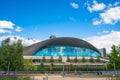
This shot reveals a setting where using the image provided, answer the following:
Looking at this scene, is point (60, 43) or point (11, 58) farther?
point (60, 43)

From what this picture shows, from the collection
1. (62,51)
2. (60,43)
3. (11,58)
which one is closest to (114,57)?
(11,58)

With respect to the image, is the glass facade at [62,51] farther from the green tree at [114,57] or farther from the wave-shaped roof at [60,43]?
the green tree at [114,57]

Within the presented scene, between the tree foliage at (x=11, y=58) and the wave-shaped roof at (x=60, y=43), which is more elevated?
the wave-shaped roof at (x=60, y=43)

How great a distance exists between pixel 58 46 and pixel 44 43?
23.3 ft

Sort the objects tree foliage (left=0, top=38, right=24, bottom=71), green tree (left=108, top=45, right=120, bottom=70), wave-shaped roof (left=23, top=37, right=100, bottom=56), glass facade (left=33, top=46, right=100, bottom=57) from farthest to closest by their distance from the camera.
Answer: glass facade (left=33, top=46, right=100, bottom=57) < wave-shaped roof (left=23, top=37, right=100, bottom=56) < green tree (left=108, top=45, right=120, bottom=70) < tree foliage (left=0, top=38, right=24, bottom=71)

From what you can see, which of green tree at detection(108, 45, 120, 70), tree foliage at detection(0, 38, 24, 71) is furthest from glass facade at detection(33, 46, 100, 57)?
green tree at detection(108, 45, 120, 70)

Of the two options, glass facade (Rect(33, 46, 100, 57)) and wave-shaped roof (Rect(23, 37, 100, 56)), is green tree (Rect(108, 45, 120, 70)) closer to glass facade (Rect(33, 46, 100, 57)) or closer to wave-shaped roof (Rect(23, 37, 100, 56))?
glass facade (Rect(33, 46, 100, 57))

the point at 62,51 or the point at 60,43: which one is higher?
the point at 60,43

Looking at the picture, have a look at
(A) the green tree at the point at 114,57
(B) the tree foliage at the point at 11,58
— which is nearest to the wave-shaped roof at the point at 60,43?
(B) the tree foliage at the point at 11,58

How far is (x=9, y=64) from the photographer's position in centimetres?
4512

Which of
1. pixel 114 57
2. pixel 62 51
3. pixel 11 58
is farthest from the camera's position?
pixel 62 51

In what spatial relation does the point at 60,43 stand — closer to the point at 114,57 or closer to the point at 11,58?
the point at 114,57

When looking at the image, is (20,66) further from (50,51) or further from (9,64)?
(50,51)

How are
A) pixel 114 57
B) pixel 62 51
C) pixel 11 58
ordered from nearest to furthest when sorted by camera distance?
pixel 11 58, pixel 114 57, pixel 62 51
